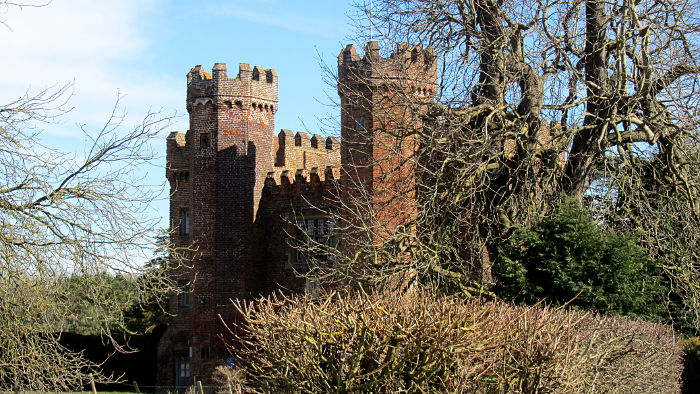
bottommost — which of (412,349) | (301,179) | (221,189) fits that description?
(412,349)

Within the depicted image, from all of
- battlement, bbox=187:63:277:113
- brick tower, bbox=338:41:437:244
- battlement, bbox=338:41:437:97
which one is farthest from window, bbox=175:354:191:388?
battlement, bbox=338:41:437:97

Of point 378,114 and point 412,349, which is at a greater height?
point 378,114

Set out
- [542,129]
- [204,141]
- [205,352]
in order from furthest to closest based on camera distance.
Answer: [204,141] → [205,352] → [542,129]

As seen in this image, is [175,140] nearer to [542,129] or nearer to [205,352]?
[205,352]

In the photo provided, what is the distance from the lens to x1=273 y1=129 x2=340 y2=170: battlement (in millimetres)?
34219

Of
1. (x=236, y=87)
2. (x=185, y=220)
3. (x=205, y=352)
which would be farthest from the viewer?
(x=185, y=220)

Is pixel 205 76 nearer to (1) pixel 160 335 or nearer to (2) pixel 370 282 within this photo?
(1) pixel 160 335

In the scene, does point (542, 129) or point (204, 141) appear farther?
point (204, 141)

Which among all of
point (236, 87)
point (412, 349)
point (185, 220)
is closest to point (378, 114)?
point (236, 87)

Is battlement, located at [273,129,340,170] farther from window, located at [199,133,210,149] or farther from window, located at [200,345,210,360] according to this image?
window, located at [200,345,210,360]

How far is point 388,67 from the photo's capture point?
24.4 metres

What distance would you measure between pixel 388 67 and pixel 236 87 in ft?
32.9

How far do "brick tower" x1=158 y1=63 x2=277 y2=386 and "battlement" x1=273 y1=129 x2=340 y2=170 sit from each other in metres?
0.91

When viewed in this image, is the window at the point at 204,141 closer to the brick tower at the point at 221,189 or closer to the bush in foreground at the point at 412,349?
the brick tower at the point at 221,189
